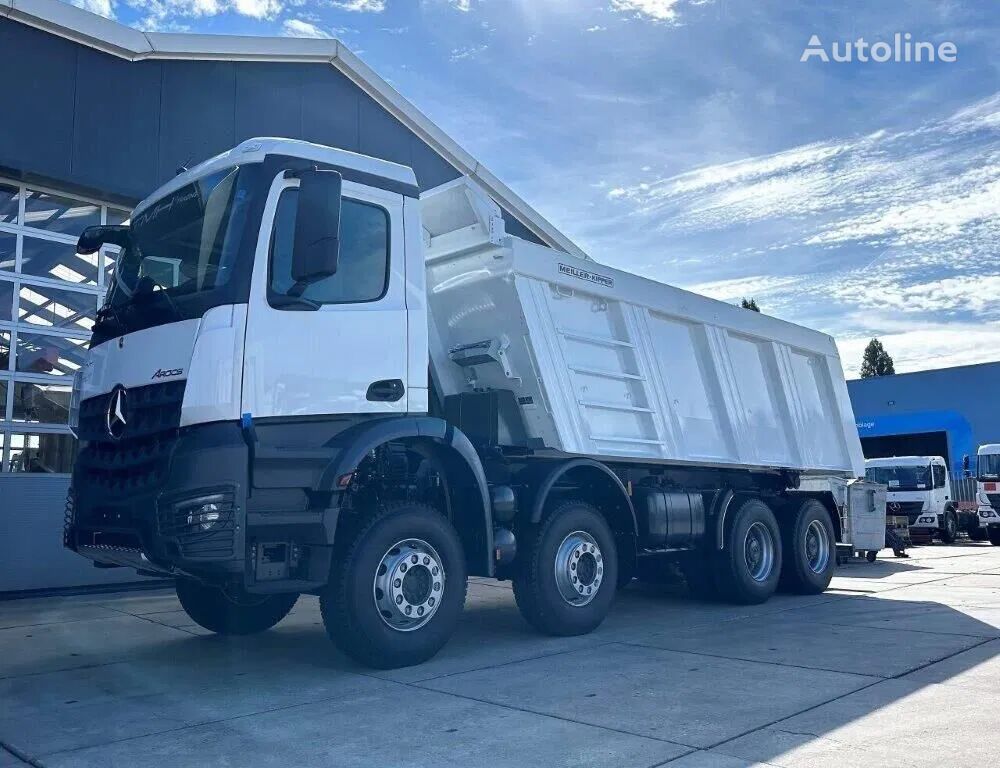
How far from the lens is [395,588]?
5.78 metres

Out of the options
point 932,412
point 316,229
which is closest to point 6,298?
point 316,229

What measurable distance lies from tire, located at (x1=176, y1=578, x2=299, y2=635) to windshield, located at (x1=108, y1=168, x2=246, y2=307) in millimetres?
2441

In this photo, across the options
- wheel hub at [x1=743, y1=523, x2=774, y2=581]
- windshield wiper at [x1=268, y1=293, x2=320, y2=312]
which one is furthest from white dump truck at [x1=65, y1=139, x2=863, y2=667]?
wheel hub at [x1=743, y1=523, x2=774, y2=581]

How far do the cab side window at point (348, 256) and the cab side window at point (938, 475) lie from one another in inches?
812

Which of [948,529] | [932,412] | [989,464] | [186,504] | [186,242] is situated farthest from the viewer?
[932,412]

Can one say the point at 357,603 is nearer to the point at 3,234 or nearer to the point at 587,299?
the point at 587,299

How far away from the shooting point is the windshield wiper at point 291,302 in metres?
5.42

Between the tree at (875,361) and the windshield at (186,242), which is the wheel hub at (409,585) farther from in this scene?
the tree at (875,361)

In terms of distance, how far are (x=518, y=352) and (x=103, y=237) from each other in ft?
10.5

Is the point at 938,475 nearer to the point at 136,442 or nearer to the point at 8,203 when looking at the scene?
the point at 8,203

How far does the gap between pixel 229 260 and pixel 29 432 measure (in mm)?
6229

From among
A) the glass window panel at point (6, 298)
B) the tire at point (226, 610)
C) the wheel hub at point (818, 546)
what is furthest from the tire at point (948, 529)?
the glass window panel at point (6, 298)

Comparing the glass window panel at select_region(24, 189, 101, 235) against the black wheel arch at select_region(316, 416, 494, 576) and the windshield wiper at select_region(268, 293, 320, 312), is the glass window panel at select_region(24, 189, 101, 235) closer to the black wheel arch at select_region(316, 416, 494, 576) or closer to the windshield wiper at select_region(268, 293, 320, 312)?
the windshield wiper at select_region(268, 293, 320, 312)

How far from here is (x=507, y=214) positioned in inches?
604
